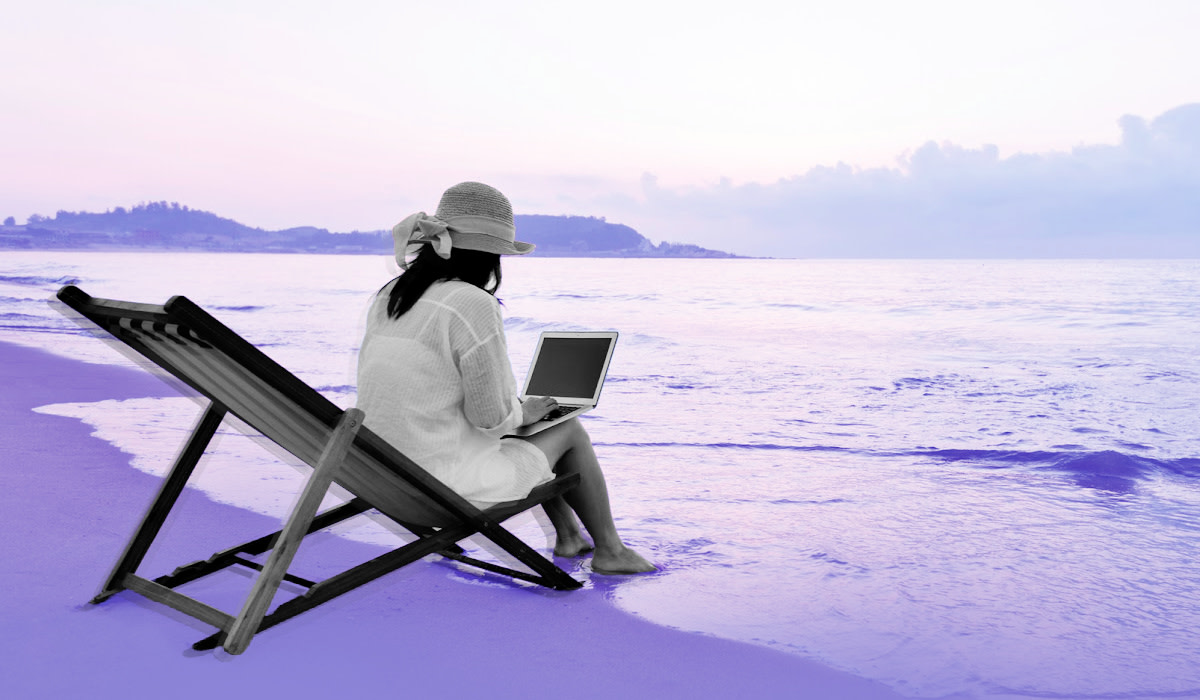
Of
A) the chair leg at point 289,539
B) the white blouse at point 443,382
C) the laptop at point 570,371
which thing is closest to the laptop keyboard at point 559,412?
the laptop at point 570,371

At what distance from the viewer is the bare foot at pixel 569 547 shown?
13.9 feet

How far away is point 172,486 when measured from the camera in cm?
326

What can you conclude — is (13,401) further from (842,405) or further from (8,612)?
(842,405)

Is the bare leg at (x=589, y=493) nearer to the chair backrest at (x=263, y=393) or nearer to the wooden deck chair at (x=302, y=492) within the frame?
the wooden deck chair at (x=302, y=492)

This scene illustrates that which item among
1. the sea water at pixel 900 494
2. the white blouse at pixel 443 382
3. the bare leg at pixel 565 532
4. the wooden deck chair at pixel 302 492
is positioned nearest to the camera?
the wooden deck chair at pixel 302 492

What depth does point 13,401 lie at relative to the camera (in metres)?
8.34

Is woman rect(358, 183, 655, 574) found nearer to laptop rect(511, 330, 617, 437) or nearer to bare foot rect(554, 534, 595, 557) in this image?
laptop rect(511, 330, 617, 437)

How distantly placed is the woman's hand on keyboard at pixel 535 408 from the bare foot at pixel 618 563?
2.45 ft

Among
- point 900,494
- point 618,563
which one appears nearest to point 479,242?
point 618,563

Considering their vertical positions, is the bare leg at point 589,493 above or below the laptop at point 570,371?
below

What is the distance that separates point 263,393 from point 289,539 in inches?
16.4

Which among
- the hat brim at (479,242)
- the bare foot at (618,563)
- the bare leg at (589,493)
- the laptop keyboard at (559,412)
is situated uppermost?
the hat brim at (479,242)

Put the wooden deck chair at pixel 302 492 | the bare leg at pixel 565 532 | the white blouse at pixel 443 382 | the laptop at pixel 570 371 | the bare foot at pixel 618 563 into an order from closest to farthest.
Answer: the wooden deck chair at pixel 302 492 → the white blouse at pixel 443 382 → the laptop at pixel 570 371 → the bare foot at pixel 618 563 → the bare leg at pixel 565 532

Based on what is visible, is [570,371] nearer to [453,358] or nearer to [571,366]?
[571,366]
